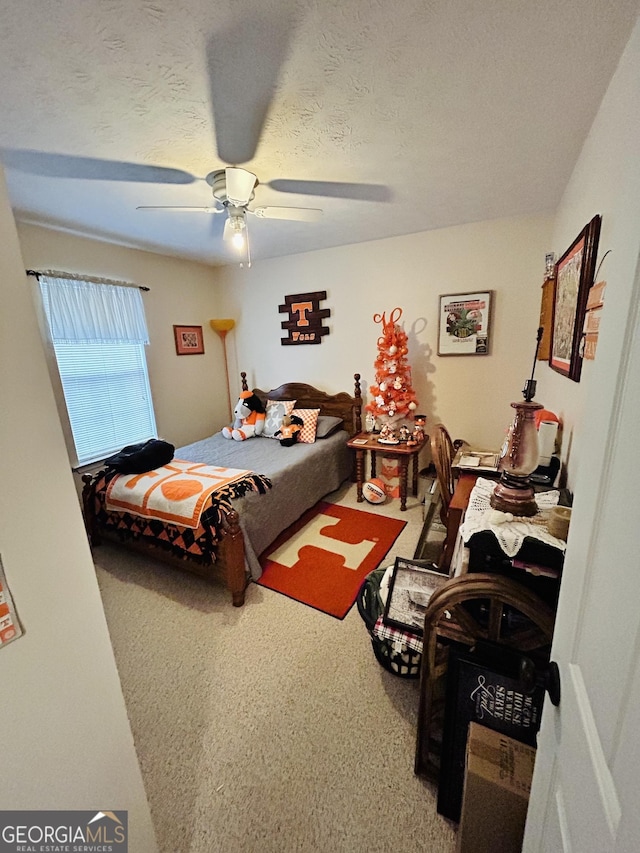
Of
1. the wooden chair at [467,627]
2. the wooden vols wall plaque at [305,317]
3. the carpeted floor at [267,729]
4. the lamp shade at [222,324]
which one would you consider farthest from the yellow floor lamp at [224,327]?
Result: the wooden chair at [467,627]

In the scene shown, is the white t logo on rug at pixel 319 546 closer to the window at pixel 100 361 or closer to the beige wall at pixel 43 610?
the beige wall at pixel 43 610

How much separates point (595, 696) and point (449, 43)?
5.76 ft

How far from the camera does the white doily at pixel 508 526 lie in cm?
95

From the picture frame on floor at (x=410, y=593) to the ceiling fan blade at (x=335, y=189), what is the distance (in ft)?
7.30

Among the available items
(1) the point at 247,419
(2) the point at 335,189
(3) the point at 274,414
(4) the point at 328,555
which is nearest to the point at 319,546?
(4) the point at 328,555

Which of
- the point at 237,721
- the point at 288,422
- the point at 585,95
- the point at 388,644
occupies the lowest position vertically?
the point at 237,721

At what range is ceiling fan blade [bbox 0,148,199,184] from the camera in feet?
5.31

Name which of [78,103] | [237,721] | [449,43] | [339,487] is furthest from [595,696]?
[339,487]

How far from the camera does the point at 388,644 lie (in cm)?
144

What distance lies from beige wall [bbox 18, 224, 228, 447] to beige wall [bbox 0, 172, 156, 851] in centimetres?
269

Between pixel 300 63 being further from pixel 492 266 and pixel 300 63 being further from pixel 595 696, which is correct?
pixel 492 266

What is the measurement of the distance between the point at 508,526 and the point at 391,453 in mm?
2108

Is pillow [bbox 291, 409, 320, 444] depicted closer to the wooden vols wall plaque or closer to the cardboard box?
the wooden vols wall plaque

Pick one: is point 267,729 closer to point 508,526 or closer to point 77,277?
point 508,526
